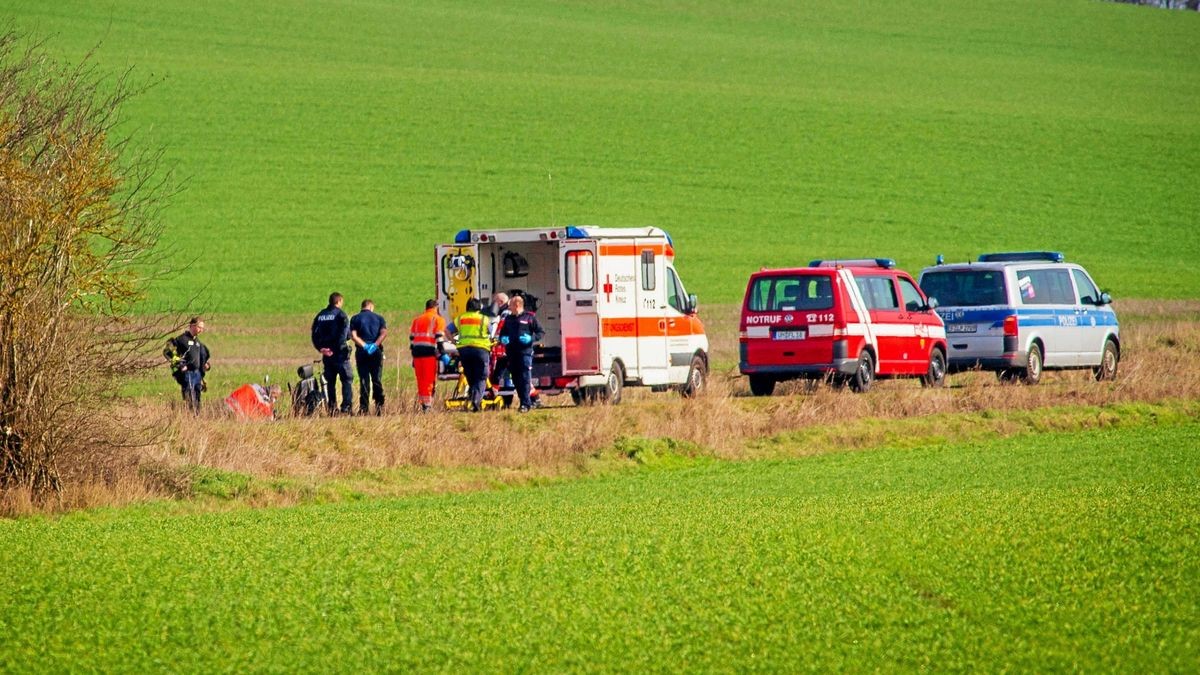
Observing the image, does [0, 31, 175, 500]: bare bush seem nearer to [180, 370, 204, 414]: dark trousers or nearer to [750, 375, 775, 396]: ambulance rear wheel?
[180, 370, 204, 414]: dark trousers

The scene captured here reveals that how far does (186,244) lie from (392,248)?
19.6ft

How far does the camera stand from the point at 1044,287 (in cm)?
2523

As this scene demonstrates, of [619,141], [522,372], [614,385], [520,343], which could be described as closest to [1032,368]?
[614,385]

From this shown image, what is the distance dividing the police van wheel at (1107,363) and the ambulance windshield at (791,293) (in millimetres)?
6652

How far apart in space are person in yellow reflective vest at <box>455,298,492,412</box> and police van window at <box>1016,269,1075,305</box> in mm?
9049

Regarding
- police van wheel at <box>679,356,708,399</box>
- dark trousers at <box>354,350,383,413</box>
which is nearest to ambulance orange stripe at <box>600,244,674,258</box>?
police van wheel at <box>679,356,708,399</box>

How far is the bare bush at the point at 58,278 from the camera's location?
570 inches

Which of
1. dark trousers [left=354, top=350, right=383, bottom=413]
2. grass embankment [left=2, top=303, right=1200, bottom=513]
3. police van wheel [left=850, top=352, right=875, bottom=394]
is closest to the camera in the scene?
grass embankment [left=2, top=303, right=1200, bottom=513]

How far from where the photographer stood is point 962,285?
25.1 meters

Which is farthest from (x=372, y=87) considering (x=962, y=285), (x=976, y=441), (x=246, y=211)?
(x=976, y=441)

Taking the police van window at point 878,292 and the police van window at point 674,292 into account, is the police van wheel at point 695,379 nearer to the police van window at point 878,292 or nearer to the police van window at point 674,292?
the police van window at point 674,292

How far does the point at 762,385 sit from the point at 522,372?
4.72 meters

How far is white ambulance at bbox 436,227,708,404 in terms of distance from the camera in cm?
2184

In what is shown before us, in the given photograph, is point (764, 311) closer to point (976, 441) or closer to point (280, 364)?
point (976, 441)
